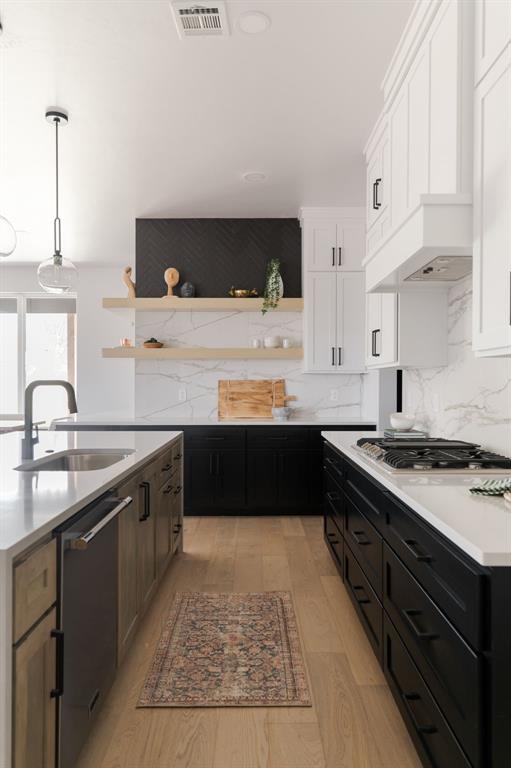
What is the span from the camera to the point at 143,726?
6.06 feet

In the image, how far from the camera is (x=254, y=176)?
4.04 meters

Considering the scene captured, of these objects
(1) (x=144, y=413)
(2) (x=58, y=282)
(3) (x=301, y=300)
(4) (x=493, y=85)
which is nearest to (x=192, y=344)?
(1) (x=144, y=413)

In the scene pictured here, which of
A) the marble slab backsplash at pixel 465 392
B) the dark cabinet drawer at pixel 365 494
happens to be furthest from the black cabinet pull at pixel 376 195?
the dark cabinet drawer at pixel 365 494

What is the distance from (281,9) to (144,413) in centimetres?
373

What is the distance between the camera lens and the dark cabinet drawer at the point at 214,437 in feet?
15.1

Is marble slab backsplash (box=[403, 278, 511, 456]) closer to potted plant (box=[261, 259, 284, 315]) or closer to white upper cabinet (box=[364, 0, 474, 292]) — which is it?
white upper cabinet (box=[364, 0, 474, 292])

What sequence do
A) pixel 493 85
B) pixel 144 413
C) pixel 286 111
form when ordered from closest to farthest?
pixel 493 85 < pixel 286 111 < pixel 144 413

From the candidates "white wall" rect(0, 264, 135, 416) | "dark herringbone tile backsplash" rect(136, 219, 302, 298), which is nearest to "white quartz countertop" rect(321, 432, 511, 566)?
"dark herringbone tile backsplash" rect(136, 219, 302, 298)

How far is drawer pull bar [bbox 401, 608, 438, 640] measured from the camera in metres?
1.45

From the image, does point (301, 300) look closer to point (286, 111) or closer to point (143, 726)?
point (286, 111)

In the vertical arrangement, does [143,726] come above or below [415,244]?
below

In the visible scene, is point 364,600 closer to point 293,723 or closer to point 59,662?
point 293,723

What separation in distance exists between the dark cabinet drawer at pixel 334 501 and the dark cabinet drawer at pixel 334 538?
0.05 meters

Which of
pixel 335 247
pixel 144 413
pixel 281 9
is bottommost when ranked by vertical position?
pixel 144 413
